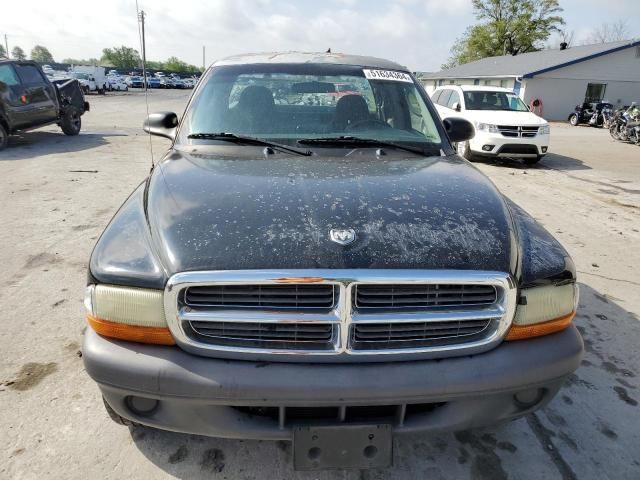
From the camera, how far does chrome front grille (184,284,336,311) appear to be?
1733 mm

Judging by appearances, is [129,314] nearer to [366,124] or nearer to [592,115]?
[366,124]

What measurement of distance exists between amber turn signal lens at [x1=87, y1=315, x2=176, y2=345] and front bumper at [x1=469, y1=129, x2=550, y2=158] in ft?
33.3

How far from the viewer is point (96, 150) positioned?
1116 cm

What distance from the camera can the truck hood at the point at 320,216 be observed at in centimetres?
176

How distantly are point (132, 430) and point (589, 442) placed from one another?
2.29 meters

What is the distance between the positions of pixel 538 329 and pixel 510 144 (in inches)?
378

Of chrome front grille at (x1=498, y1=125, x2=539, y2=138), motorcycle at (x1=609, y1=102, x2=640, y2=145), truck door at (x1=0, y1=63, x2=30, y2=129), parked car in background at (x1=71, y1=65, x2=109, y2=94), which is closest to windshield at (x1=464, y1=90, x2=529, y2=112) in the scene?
chrome front grille at (x1=498, y1=125, x2=539, y2=138)

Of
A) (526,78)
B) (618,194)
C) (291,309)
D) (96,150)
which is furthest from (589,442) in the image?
(526,78)

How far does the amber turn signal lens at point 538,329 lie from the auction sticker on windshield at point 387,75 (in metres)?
2.20

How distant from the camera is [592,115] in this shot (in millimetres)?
25047

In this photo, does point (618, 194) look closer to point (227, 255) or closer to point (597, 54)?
point (227, 255)

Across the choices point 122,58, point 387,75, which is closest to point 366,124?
point 387,75

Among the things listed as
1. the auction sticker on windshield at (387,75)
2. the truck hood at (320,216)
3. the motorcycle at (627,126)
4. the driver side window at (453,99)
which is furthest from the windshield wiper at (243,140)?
the motorcycle at (627,126)

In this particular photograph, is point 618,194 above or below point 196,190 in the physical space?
below
